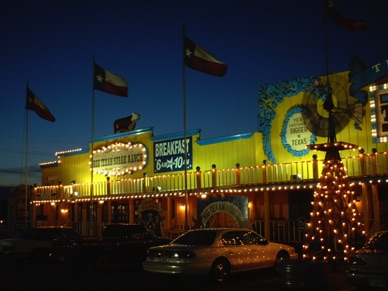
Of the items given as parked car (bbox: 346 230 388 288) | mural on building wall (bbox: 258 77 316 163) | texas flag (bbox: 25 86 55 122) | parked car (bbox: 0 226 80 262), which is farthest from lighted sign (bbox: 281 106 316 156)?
texas flag (bbox: 25 86 55 122)

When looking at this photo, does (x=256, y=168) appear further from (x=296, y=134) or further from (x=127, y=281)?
(x=127, y=281)

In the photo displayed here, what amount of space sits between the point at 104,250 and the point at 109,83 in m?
10.7

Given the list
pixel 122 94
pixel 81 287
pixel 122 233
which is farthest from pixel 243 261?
pixel 122 94

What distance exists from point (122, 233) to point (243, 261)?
5955 millimetres

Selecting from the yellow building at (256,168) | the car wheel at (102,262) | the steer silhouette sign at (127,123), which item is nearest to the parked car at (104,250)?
the car wheel at (102,262)

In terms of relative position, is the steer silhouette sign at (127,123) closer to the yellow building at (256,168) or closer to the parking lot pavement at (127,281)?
the yellow building at (256,168)

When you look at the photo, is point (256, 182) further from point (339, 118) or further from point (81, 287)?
point (81, 287)

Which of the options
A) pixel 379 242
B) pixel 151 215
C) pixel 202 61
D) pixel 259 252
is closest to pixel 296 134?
pixel 202 61

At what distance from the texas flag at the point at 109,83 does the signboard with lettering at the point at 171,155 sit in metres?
3.31

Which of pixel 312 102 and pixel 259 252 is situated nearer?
pixel 259 252

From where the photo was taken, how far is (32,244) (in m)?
19.5

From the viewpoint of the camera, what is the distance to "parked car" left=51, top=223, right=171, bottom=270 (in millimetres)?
16744

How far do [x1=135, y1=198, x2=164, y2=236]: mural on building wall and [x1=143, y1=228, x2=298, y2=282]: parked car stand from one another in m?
11.2

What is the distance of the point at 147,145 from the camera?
91.5ft
